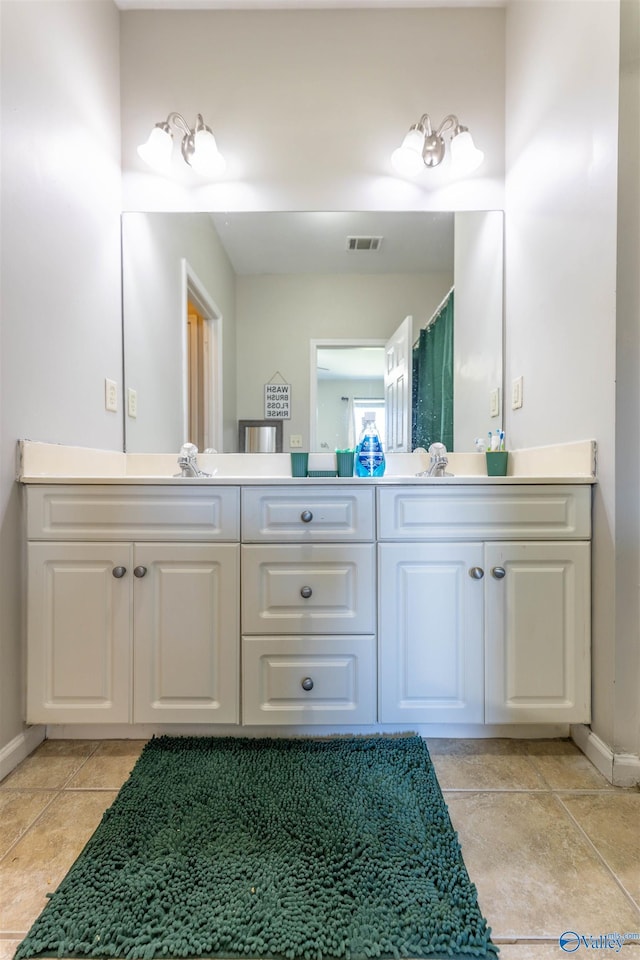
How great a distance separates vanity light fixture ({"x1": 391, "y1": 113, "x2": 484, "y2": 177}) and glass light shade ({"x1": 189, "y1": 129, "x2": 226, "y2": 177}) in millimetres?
663

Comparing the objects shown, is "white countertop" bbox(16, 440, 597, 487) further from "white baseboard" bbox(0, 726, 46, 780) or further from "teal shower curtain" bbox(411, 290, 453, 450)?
"white baseboard" bbox(0, 726, 46, 780)

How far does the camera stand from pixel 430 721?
53.1 inches

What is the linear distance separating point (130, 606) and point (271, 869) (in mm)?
728

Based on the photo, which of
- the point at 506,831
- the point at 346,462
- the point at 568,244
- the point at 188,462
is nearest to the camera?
the point at 506,831

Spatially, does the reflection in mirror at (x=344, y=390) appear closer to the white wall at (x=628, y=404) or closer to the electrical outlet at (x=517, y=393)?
the electrical outlet at (x=517, y=393)

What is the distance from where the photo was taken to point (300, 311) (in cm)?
189

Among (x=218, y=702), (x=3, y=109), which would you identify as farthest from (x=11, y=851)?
(x=3, y=109)

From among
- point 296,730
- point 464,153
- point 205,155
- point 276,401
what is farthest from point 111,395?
point 464,153

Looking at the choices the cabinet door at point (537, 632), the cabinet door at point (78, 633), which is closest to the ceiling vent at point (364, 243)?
the cabinet door at point (537, 632)

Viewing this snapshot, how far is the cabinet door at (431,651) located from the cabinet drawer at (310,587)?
2.7 inches

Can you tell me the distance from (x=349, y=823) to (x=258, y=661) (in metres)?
0.45

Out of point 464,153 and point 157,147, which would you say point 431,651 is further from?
point 157,147

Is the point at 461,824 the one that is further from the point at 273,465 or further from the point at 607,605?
the point at 273,465

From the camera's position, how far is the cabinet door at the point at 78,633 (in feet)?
4.39
